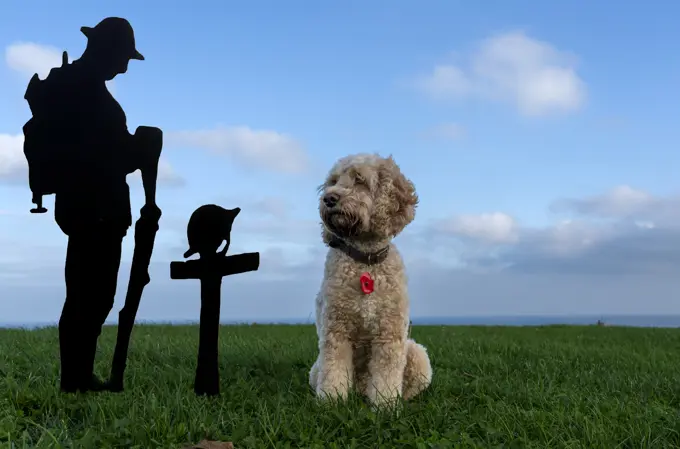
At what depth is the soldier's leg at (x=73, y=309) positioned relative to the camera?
22.0ft

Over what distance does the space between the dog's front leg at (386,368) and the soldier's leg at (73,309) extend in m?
3.13

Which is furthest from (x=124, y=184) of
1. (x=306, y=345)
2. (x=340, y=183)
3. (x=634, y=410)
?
(x=634, y=410)

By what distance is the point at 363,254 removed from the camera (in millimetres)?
6332

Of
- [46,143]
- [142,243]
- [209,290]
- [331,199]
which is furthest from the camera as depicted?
[142,243]

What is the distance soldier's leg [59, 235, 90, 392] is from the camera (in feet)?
22.0

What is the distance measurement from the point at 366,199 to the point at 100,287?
307 cm

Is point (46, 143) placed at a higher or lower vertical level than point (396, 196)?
higher

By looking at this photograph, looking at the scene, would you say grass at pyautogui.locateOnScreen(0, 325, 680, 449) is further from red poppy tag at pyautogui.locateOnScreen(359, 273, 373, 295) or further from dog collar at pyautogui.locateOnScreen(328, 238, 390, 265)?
dog collar at pyautogui.locateOnScreen(328, 238, 390, 265)

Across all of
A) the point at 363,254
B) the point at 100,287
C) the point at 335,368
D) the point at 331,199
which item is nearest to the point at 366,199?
the point at 331,199

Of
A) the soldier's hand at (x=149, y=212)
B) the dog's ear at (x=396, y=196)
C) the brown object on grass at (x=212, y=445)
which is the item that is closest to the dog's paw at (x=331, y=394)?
the brown object on grass at (x=212, y=445)

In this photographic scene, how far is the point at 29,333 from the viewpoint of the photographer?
12.6 metres

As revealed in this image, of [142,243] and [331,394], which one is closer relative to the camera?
[331,394]

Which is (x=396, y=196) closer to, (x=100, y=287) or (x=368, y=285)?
(x=368, y=285)

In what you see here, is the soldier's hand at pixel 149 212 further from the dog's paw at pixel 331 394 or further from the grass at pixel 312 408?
the dog's paw at pixel 331 394
